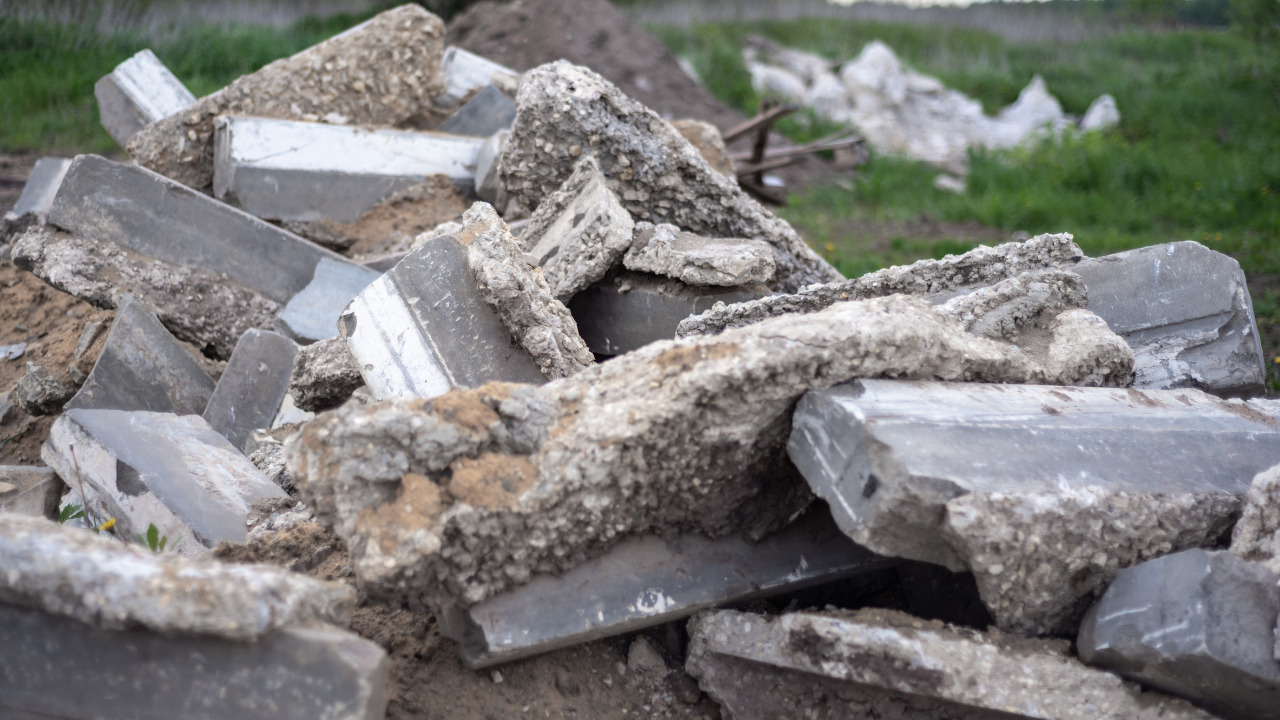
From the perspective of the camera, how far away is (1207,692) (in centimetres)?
172

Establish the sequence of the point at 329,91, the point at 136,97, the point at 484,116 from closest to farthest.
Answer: the point at 329,91
the point at 136,97
the point at 484,116

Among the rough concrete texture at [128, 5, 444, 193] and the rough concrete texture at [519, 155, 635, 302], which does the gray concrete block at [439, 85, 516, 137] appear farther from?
the rough concrete texture at [519, 155, 635, 302]

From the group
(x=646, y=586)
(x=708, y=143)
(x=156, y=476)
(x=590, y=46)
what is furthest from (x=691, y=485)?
(x=590, y=46)

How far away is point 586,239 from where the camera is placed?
2994 mm

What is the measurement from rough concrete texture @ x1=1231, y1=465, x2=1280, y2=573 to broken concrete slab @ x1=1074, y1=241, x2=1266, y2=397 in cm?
103

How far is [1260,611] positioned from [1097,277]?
1618mm

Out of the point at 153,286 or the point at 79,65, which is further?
the point at 79,65

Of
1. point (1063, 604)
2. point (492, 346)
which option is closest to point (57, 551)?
point (492, 346)

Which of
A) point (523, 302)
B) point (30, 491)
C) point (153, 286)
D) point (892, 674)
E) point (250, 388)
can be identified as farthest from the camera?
point (153, 286)

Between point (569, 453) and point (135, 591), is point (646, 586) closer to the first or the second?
point (569, 453)

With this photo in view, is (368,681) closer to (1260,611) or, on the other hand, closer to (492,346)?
(492,346)

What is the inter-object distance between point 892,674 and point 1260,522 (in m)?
A: 0.86

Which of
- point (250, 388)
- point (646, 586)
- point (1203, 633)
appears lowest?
point (250, 388)

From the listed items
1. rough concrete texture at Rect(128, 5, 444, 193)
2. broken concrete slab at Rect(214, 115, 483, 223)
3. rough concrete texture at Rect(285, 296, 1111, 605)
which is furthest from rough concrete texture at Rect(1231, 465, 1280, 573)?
rough concrete texture at Rect(128, 5, 444, 193)
